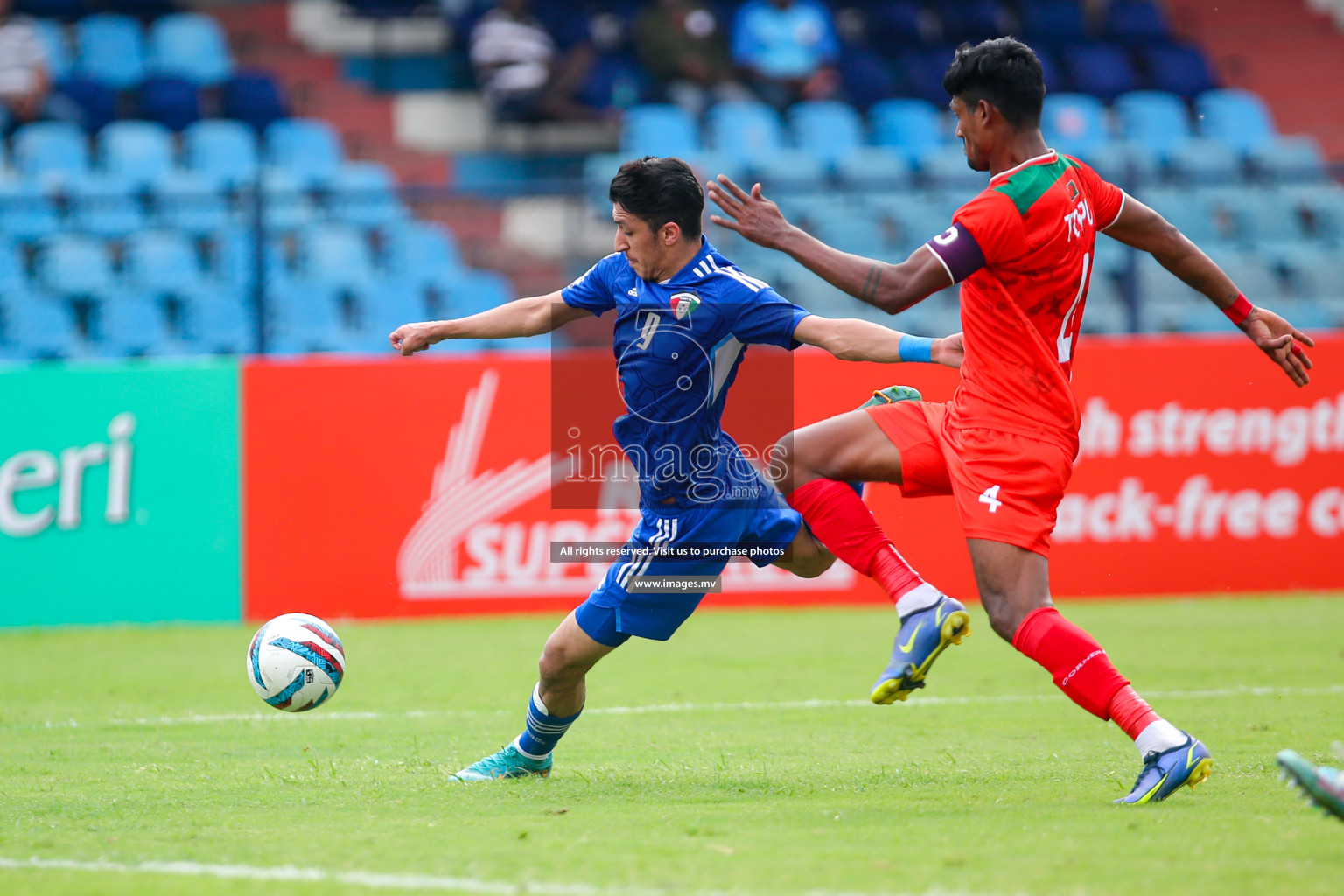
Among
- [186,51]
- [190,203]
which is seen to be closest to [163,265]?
[190,203]

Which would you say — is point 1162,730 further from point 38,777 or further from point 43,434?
point 43,434

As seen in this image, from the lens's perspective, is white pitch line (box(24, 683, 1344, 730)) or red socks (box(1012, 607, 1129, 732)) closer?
red socks (box(1012, 607, 1129, 732))

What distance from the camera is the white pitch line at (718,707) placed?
6.95 m

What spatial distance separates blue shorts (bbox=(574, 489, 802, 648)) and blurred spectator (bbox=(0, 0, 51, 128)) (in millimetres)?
11259

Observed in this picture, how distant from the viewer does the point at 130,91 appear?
15.2 metres

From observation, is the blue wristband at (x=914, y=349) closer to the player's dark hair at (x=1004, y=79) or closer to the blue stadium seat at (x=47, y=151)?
the player's dark hair at (x=1004, y=79)

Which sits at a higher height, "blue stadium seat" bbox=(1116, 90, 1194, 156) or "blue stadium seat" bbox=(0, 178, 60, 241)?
"blue stadium seat" bbox=(1116, 90, 1194, 156)

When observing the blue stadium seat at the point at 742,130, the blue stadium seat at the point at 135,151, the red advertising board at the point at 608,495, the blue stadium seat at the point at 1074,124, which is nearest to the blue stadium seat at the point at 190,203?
the blue stadium seat at the point at 135,151

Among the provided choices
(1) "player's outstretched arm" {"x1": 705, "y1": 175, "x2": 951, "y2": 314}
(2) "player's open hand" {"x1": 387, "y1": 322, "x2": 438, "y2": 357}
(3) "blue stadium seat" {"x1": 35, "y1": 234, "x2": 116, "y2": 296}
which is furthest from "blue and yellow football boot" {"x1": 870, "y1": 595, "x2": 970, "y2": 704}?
(3) "blue stadium seat" {"x1": 35, "y1": 234, "x2": 116, "y2": 296}

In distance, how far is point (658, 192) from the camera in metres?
5.07

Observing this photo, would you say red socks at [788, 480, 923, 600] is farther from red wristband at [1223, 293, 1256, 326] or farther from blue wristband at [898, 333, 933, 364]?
red wristband at [1223, 293, 1256, 326]

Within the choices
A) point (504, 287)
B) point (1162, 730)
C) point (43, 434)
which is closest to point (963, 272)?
point (1162, 730)

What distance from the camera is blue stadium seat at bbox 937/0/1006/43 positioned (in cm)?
1788

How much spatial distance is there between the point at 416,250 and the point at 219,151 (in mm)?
2556
